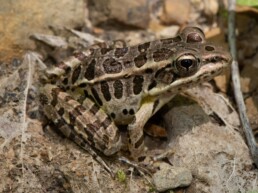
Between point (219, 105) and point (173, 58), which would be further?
point (219, 105)

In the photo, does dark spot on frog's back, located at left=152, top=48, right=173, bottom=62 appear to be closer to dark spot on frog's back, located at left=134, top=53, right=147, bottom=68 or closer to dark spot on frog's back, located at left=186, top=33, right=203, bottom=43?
dark spot on frog's back, located at left=134, top=53, right=147, bottom=68

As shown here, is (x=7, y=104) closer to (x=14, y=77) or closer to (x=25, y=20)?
(x=14, y=77)

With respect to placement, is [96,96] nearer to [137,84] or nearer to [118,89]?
[118,89]

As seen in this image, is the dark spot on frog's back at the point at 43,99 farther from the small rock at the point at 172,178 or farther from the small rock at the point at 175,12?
the small rock at the point at 175,12

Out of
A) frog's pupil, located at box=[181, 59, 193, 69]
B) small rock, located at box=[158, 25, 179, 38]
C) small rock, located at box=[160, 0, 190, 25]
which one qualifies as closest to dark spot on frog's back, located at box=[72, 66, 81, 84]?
frog's pupil, located at box=[181, 59, 193, 69]

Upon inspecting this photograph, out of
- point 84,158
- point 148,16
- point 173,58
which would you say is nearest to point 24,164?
point 84,158

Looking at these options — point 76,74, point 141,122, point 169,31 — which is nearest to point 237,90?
point 141,122

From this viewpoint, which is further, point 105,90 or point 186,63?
point 105,90
